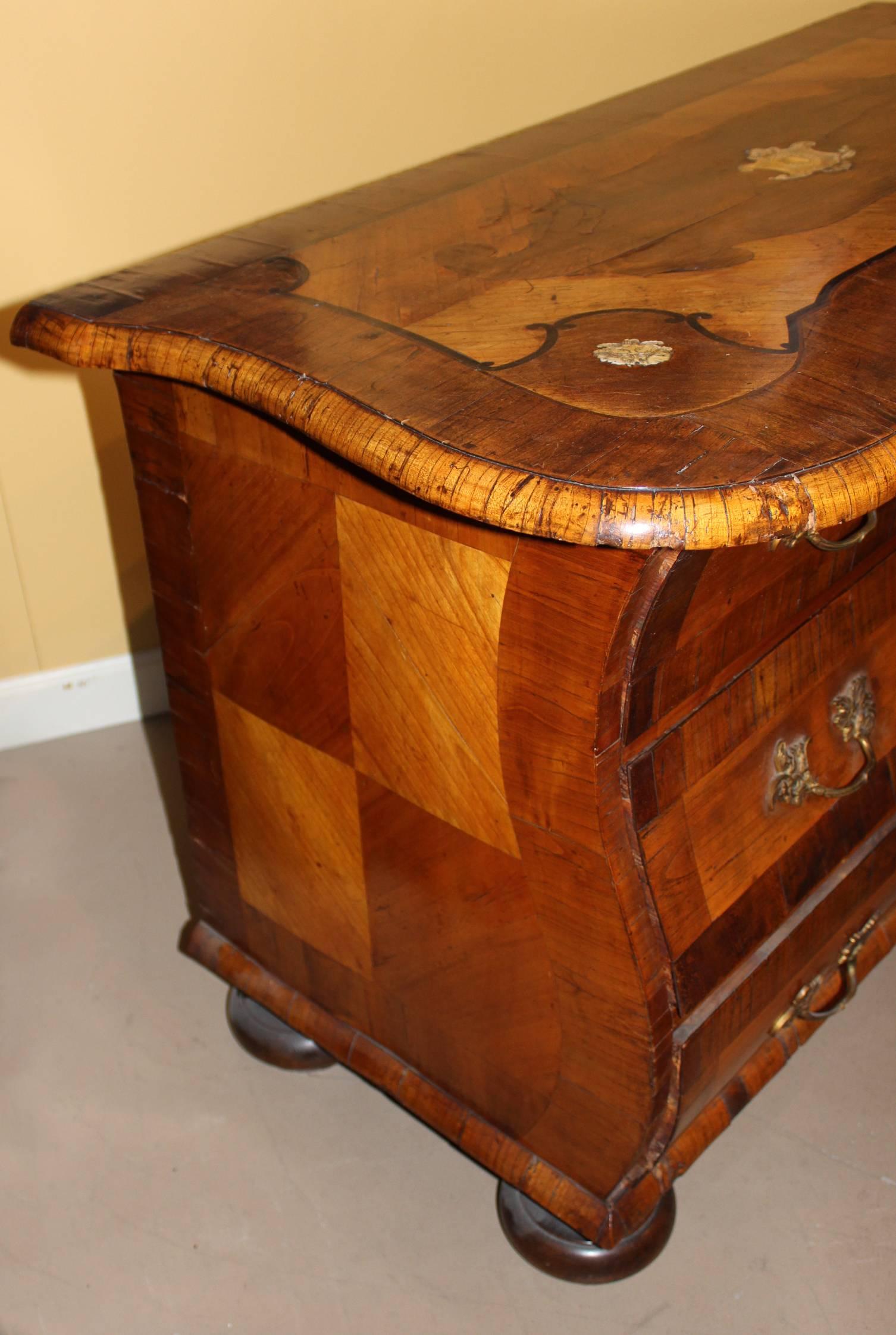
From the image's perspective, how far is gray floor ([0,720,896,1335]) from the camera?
1258mm

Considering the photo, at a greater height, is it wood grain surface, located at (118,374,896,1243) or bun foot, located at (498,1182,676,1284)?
wood grain surface, located at (118,374,896,1243)

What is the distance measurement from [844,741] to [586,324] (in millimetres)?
493

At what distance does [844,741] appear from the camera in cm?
122

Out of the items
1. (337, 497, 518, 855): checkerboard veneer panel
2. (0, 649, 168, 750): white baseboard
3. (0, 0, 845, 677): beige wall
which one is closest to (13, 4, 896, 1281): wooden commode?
(337, 497, 518, 855): checkerboard veneer panel

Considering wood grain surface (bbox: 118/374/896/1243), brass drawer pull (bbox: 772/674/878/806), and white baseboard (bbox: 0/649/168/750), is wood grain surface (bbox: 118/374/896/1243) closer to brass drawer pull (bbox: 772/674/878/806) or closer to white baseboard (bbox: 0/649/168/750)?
brass drawer pull (bbox: 772/674/878/806)

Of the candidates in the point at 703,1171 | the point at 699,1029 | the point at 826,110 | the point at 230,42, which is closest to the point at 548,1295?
the point at 703,1171

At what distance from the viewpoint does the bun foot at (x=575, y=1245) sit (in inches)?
49.2

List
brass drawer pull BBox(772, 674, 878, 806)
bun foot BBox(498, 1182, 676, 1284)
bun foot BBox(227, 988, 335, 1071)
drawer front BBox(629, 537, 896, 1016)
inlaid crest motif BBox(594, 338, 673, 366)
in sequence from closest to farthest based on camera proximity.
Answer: inlaid crest motif BBox(594, 338, 673, 366)
drawer front BBox(629, 537, 896, 1016)
brass drawer pull BBox(772, 674, 878, 806)
bun foot BBox(498, 1182, 676, 1284)
bun foot BBox(227, 988, 335, 1071)

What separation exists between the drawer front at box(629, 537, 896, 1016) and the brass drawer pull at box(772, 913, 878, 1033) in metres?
0.15

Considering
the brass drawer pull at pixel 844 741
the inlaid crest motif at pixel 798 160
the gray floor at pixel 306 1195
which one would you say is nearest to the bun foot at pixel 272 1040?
the gray floor at pixel 306 1195

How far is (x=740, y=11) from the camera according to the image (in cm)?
197

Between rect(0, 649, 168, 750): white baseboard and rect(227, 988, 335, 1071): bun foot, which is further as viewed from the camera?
rect(0, 649, 168, 750): white baseboard

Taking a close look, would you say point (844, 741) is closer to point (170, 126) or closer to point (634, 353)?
point (634, 353)

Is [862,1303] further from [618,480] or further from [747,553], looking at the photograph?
[618,480]
